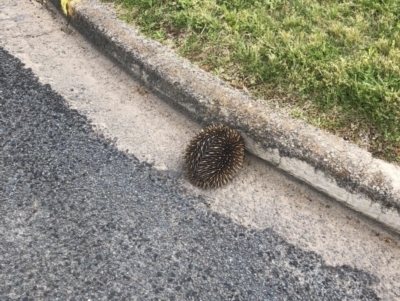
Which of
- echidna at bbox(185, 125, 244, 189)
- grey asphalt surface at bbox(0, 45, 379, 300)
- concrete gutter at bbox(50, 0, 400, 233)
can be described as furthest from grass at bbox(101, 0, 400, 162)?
grey asphalt surface at bbox(0, 45, 379, 300)

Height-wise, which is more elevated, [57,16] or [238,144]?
[238,144]

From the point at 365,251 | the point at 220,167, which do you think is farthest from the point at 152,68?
the point at 365,251

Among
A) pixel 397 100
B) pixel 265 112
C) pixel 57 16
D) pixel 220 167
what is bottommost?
pixel 57 16

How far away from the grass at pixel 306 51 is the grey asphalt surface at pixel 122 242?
102cm

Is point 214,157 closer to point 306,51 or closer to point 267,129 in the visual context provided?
point 267,129

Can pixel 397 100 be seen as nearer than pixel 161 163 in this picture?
Yes

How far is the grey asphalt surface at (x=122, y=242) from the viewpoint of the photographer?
294 centimetres

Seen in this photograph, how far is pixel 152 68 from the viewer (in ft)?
13.9

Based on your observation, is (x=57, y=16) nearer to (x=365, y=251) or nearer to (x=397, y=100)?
(x=397, y=100)

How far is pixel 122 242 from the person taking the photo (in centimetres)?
317

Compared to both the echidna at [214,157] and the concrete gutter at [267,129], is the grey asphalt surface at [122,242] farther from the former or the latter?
the concrete gutter at [267,129]

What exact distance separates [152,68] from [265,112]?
3.78ft

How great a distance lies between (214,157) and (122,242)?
0.92 metres

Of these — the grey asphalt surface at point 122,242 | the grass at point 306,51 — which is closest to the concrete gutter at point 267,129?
the grass at point 306,51
